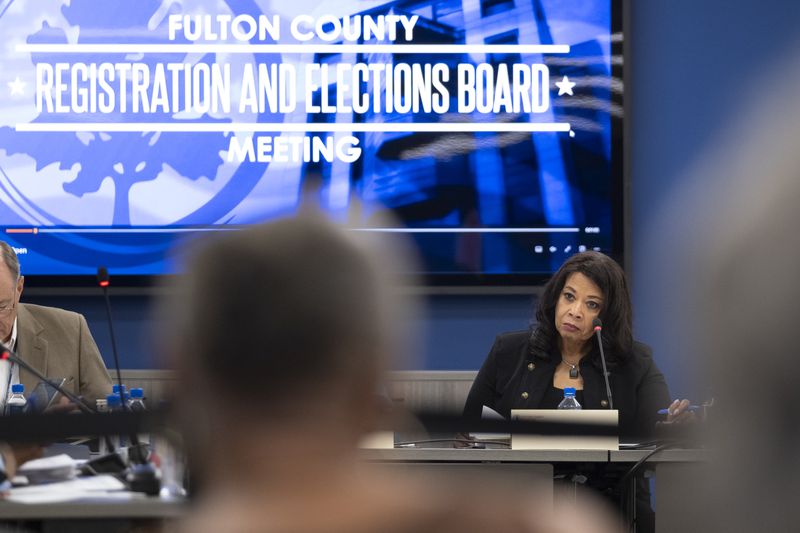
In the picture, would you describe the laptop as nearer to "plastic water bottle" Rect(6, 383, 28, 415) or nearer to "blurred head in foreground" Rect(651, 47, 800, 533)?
"plastic water bottle" Rect(6, 383, 28, 415)

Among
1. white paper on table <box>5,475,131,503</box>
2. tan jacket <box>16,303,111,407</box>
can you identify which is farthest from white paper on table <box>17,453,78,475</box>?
tan jacket <box>16,303,111,407</box>

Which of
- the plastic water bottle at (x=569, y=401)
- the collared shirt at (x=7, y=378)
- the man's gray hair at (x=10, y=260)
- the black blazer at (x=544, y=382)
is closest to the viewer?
the collared shirt at (x=7, y=378)

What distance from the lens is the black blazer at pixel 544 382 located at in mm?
3869

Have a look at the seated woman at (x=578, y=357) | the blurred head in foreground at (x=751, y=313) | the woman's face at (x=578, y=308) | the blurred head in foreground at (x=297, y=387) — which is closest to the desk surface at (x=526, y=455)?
the seated woman at (x=578, y=357)

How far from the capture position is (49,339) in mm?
4016

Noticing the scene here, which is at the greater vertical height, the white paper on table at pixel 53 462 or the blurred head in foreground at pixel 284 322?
the blurred head in foreground at pixel 284 322

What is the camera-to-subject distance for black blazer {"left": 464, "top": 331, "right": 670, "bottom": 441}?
152 inches

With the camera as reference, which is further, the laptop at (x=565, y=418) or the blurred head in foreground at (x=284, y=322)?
the laptop at (x=565, y=418)

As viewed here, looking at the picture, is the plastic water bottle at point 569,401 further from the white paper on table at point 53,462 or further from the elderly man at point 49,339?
the white paper on table at point 53,462

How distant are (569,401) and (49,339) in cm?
194

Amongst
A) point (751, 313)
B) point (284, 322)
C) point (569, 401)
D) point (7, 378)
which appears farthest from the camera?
point (569, 401)

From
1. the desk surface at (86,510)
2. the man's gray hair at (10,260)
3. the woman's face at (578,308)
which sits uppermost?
the man's gray hair at (10,260)

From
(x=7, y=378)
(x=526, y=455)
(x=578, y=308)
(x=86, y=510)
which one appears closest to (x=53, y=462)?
(x=86, y=510)

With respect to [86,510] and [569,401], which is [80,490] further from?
[569,401]
